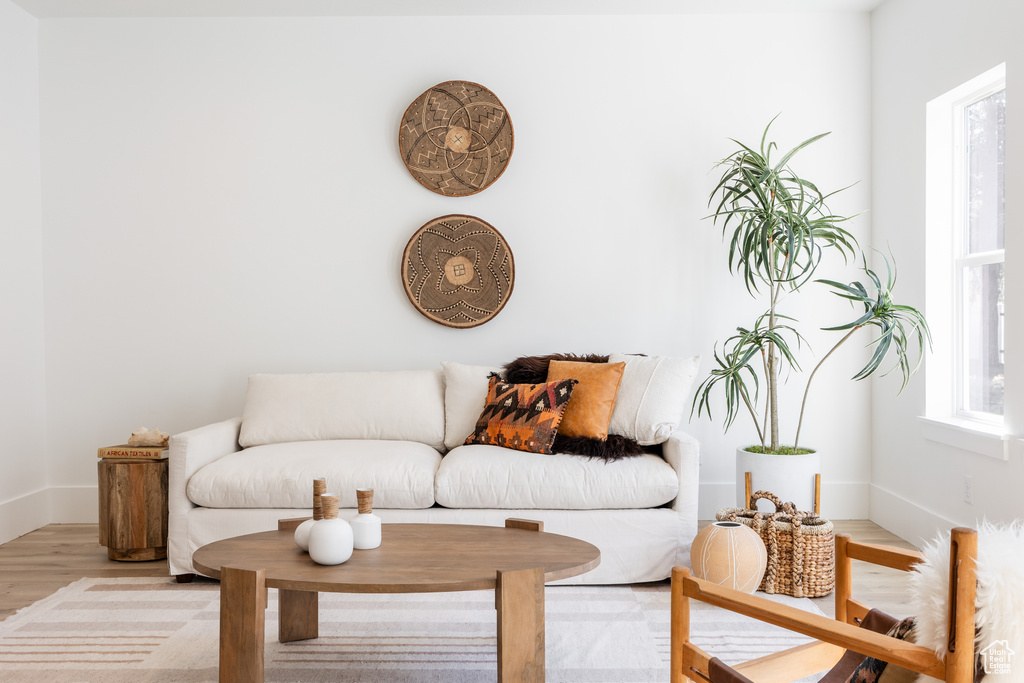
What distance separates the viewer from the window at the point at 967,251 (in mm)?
3225

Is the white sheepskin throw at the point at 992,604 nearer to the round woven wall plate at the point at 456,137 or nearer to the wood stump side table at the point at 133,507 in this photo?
the wood stump side table at the point at 133,507

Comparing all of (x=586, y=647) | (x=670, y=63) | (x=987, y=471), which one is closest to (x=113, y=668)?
(x=586, y=647)

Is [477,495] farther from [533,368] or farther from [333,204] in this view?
[333,204]

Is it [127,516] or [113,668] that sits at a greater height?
[127,516]

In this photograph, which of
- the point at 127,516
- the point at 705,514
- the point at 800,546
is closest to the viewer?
the point at 800,546

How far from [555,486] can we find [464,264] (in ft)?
5.15

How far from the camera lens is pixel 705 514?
13.5ft

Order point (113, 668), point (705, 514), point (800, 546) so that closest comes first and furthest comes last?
point (113, 668)
point (800, 546)
point (705, 514)

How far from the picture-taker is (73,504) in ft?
13.7

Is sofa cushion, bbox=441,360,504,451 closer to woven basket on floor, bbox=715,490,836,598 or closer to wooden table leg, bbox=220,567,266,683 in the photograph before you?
woven basket on floor, bbox=715,490,836,598

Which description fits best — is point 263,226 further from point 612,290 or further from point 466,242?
point 612,290

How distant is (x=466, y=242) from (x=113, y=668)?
2641mm

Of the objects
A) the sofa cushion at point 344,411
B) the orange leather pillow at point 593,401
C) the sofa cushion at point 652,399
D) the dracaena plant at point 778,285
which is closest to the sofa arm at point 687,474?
the sofa cushion at point 652,399

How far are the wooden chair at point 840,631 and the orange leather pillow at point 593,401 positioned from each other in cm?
173
